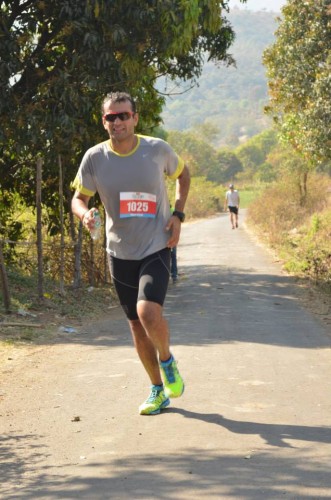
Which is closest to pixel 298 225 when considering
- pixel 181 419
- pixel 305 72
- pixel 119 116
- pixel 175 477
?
pixel 305 72

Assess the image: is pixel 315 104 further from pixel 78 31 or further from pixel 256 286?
pixel 78 31

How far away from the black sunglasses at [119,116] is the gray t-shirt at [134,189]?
19 cm

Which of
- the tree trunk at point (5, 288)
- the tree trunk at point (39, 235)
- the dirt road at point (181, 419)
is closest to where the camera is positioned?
the dirt road at point (181, 419)

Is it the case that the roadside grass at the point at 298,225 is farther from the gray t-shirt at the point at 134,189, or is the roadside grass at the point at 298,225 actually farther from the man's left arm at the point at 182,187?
the gray t-shirt at the point at 134,189

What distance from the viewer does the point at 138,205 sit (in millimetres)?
6219

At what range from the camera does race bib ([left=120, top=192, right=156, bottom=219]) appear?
20.4 ft

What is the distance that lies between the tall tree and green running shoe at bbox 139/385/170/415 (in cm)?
1797

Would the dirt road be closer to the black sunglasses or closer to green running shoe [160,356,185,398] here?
green running shoe [160,356,185,398]

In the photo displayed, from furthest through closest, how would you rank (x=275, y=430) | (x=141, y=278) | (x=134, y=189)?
(x=141, y=278) → (x=134, y=189) → (x=275, y=430)

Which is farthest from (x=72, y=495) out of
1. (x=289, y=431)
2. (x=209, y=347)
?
(x=209, y=347)

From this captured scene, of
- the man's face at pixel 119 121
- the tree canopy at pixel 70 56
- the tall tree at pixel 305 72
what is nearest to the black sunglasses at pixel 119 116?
the man's face at pixel 119 121

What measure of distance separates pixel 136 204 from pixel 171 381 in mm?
1344

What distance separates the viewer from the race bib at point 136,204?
620cm

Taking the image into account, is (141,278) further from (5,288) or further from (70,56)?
(70,56)
